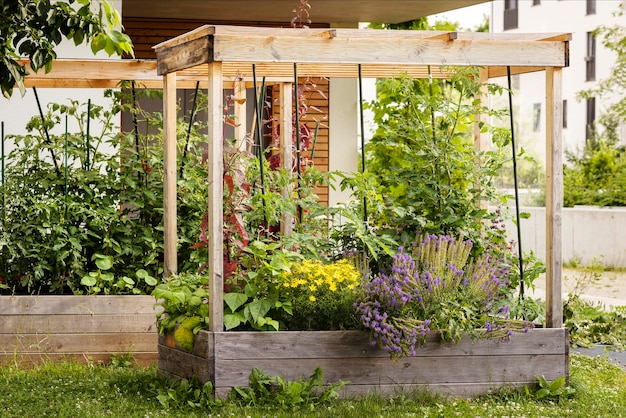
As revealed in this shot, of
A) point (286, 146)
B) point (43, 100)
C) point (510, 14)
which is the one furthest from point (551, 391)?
point (510, 14)

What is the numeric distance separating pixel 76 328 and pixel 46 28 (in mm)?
2769

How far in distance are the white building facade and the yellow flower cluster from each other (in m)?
20.4

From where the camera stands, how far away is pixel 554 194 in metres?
6.07

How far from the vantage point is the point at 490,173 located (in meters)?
6.55

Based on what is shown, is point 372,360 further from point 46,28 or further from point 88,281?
point 46,28

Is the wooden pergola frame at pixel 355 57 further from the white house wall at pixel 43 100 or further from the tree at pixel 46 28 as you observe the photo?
the white house wall at pixel 43 100

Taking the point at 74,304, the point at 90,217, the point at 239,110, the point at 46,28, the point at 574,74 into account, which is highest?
the point at 574,74

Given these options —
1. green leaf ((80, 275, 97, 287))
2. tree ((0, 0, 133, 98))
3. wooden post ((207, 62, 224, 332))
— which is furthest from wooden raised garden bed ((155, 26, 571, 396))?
tree ((0, 0, 133, 98))

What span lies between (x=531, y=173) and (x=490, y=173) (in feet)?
49.5

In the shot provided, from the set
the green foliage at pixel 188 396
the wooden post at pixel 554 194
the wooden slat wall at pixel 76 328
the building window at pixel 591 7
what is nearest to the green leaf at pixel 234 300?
the green foliage at pixel 188 396

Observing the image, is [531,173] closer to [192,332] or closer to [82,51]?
[82,51]

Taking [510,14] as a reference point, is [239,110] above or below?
below

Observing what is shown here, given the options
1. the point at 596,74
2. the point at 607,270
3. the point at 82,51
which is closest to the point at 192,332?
the point at 82,51

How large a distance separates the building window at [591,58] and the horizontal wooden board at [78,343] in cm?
2262
